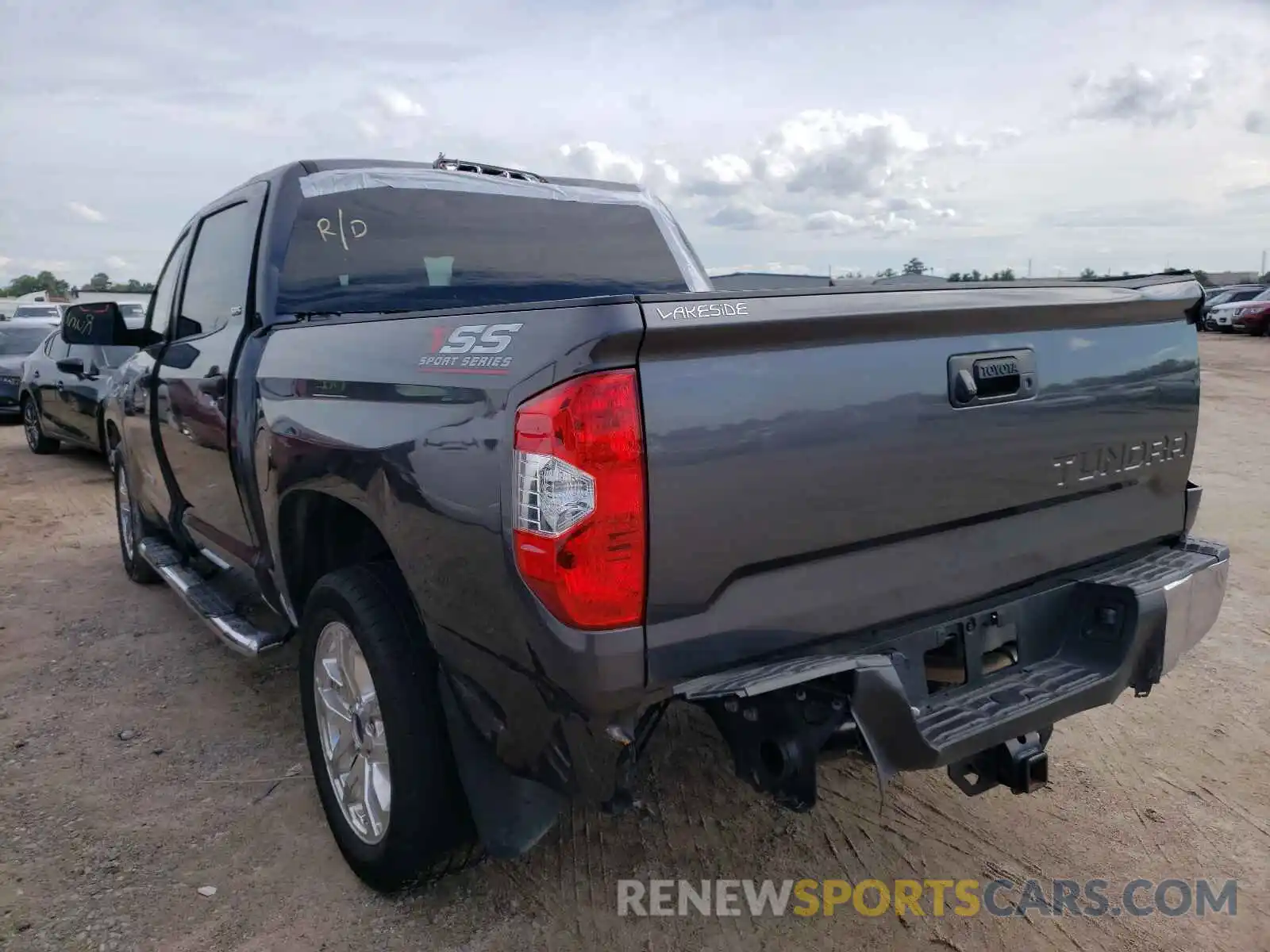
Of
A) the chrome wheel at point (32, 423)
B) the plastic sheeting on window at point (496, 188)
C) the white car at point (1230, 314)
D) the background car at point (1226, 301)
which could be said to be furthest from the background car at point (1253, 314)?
the chrome wheel at point (32, 423)

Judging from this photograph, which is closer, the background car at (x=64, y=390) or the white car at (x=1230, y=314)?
the background car at (x=64, y=390)

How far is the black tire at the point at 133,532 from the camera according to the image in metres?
5.54

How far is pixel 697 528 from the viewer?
1952mm

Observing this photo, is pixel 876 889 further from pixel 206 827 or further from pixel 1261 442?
pixel 1261 442

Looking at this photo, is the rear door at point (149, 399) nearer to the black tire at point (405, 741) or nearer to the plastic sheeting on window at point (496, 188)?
the plastic sheeting on window at point (496, 188)

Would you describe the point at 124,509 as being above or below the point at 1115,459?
below

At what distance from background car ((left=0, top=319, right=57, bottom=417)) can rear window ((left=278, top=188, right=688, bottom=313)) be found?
12.8 m

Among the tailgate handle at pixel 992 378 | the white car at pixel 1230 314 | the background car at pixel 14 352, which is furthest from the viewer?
the white car at pixel 1230 314

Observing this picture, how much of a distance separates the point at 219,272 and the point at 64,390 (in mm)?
7696

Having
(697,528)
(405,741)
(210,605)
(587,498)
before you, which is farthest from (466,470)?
(210,605)

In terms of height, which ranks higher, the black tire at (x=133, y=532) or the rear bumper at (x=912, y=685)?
the rear bumper at (x=912, y=685)

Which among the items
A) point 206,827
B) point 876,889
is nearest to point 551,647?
point 876,889

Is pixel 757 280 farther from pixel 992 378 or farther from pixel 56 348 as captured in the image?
pixel 56 348

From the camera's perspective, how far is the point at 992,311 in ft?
7.72
